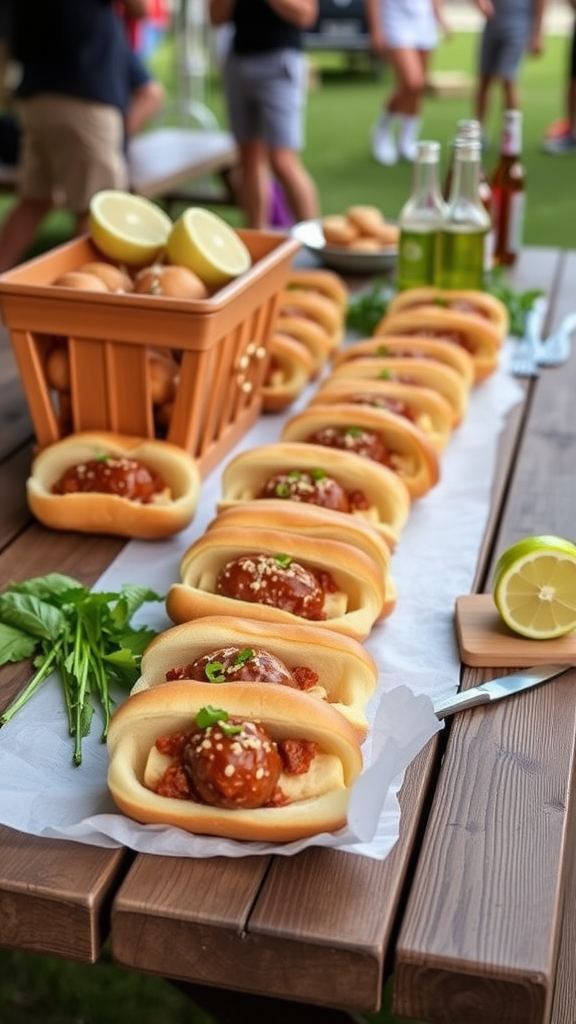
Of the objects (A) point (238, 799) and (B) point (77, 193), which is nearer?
(A) point (238, 799)

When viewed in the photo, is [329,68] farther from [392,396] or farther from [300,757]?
[300,757]

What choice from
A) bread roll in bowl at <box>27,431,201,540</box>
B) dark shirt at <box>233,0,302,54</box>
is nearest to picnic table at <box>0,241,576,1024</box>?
bread roll in bowl at <box>27,431,201,540</box>

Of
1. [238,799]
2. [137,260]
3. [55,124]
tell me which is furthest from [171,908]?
[55,124]

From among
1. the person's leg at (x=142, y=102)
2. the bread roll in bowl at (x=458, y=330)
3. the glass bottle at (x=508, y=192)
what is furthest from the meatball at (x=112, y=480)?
the person's leg at (x=142, y=102)

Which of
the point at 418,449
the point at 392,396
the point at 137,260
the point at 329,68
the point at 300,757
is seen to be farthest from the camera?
the point at 329,68

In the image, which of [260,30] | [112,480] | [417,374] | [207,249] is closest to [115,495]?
[112,480]

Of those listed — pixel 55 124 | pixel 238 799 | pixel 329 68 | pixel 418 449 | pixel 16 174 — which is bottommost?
pixel 329 68

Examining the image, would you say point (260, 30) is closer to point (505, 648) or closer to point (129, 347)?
point (129, 347)
